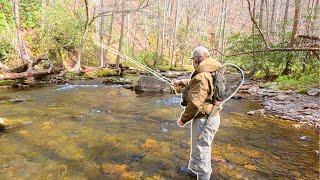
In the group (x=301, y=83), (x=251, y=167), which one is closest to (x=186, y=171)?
(x=251, y=167)

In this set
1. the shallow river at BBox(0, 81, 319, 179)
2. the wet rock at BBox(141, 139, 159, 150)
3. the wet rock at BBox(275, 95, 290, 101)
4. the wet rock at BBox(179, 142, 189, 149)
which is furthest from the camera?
the wet rock at BBox(275, 95, 290, 101)

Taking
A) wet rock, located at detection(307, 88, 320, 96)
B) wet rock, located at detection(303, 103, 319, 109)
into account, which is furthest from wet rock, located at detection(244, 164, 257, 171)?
wet rock, located at detection(307, 88, 320, 96)

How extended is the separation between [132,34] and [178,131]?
3398cm

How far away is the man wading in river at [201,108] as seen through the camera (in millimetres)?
4082

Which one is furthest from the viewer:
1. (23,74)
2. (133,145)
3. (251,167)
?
(23,74)

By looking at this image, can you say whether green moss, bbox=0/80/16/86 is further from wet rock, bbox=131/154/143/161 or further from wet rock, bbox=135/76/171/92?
wet rock, bbox=131/154/143/161

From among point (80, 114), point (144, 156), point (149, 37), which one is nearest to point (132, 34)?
point (149, 37)

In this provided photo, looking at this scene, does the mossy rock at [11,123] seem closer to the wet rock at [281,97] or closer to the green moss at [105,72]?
the wet rock at [281,97]

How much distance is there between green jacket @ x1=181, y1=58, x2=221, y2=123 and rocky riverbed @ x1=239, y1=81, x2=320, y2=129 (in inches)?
190

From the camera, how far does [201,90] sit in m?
4.06

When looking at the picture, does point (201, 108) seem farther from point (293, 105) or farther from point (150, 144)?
point (293, 105)

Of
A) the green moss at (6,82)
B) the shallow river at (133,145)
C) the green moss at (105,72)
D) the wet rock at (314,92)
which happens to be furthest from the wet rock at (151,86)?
the green moss at (105,72)

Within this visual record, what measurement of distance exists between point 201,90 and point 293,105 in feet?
25.1

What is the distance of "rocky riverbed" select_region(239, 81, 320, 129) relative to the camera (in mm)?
8802
